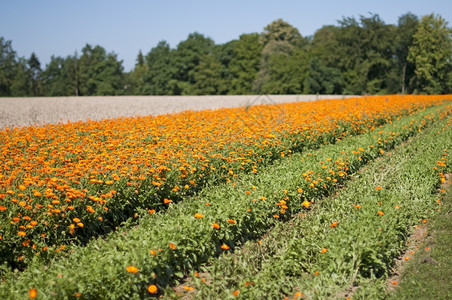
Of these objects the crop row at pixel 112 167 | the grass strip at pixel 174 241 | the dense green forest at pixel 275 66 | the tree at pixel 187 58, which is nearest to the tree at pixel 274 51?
the dense green forest at pixel 275 66

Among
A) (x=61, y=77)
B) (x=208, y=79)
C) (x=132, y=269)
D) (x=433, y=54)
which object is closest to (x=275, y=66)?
(x=208, y=79)

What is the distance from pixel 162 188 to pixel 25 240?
2525mm

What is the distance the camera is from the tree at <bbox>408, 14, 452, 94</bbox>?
50844 millimetres

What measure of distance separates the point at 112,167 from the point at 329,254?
3882 mm

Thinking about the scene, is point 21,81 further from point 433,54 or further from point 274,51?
point 433,54

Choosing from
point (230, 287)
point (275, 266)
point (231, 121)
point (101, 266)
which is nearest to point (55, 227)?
point (101, 266)

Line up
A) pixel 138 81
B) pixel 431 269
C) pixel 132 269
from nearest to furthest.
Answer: pixel 132 269 < pixel 431 269 < pixel 138 81

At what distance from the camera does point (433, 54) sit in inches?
1999

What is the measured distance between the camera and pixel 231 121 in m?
13.4

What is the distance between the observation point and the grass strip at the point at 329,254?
4.75 metres

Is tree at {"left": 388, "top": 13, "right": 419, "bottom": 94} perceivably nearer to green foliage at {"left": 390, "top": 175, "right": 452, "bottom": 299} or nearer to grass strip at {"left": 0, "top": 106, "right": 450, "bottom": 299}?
grass strip at {"left": 0, "top": 106, "right": 450, "bottom": 299}

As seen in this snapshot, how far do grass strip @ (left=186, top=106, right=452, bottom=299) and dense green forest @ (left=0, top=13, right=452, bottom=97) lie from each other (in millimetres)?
49751

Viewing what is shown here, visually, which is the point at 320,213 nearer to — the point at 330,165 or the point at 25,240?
the point at 330,165

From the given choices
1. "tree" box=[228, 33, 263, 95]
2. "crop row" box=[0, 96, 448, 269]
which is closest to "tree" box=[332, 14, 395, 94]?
"tree" box=[228, 33, 263, 95]
